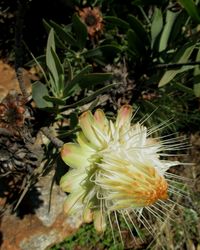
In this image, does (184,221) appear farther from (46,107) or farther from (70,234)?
(46,107)

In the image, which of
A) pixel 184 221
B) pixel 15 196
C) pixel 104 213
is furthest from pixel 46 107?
pixel 184 221

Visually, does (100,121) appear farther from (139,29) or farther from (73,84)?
(139,29)

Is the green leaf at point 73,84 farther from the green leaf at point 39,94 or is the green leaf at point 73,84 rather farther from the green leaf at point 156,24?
the green leaf at point 156,24

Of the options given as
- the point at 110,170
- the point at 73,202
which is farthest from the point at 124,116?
the point at 73,202

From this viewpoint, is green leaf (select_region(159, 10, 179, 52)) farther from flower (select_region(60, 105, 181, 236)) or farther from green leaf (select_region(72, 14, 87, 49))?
flower (select_region(60, 105, 181, 236))

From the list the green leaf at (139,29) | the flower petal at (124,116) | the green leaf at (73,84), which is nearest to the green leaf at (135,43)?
the green leaf at (139,29)
